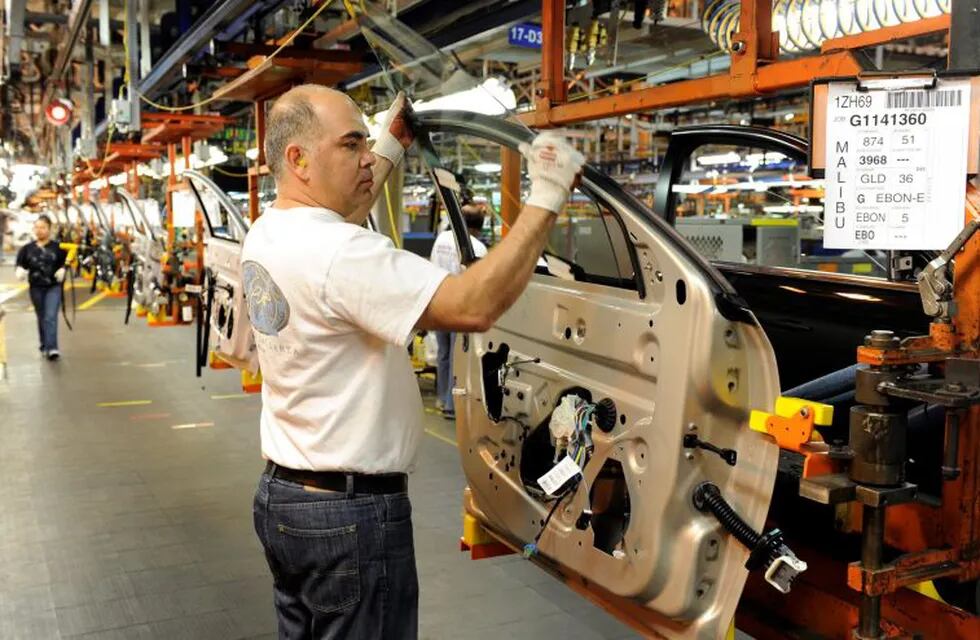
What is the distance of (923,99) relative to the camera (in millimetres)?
2258

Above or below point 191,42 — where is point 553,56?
below

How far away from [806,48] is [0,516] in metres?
4.92

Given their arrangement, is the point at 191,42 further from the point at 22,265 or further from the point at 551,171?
the point at 551,171

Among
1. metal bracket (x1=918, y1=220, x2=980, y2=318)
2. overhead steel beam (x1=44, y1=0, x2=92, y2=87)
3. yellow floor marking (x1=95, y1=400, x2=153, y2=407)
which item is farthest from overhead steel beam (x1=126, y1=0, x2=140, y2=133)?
metal bracket (x1=918, y1=220, x2=980, y2=318)

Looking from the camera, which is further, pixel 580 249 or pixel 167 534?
pixel 580 249

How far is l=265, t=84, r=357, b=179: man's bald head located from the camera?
2281 mm

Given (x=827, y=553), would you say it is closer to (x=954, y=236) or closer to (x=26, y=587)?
(x=954, y=236)

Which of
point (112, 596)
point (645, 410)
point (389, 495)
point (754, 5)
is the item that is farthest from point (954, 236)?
point (112, 596)

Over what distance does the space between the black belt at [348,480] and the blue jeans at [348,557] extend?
2 cm

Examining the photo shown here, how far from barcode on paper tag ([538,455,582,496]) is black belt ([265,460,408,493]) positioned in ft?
1.54

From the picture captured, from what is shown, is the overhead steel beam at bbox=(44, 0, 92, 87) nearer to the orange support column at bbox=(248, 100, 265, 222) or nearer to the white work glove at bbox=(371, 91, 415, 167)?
the orange support column at bbox=(248, 100, 265, 222)

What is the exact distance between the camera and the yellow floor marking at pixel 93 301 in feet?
57.3

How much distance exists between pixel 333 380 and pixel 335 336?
109mm

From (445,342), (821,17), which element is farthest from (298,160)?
(445,342)
